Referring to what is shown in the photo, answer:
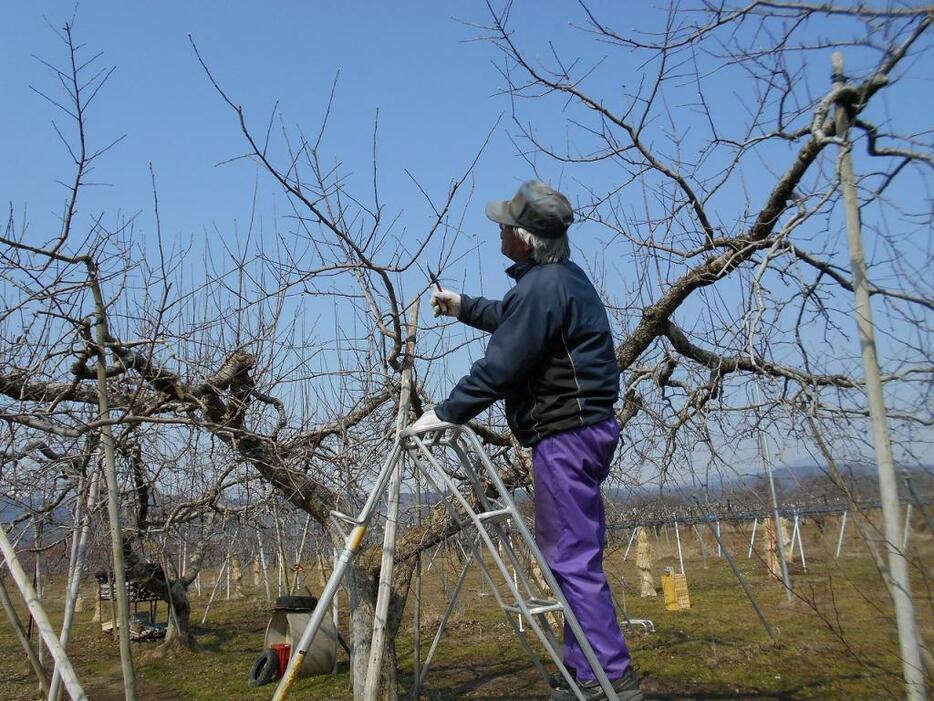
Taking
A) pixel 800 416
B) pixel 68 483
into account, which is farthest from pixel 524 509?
pixel 68 483

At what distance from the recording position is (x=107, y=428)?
3332mm

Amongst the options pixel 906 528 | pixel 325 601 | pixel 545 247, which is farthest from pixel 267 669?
pixel 906 528

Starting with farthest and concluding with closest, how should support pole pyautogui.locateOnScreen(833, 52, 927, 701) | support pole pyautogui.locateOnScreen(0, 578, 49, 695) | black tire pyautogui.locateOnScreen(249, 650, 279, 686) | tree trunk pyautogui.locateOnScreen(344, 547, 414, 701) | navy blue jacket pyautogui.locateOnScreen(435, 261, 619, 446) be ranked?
black tire pyautogui.locateOnScreen(249, 650, 279, 686) < tree trunk pyautogui.locateOnScreen(344, 547, 414, 701) < support pole pyautogui.locateOnScreen(0, 578, 49, 695) < navy blue jacket pyautogui.locateOnScreen(435, 261, 619, 446) < support pole pyautogui.locateOnScreen(833, 52, 927, 701)

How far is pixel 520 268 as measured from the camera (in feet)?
9.86

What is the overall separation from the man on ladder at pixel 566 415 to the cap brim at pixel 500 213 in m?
0.24

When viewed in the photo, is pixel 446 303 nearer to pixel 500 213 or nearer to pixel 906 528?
pixel 500 213

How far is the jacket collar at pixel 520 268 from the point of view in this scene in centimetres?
298

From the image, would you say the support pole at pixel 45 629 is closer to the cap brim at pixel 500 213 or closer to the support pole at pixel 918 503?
the cap brim at pixel 500 213

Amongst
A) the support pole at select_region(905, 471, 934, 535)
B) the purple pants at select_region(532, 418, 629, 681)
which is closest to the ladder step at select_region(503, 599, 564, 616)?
the purple pants at select_region(532, 418, 629, 681)

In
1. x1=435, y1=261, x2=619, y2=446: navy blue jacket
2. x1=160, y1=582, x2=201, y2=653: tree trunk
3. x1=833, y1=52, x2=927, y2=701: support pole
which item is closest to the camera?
x1=833, y1=52, x2=927, y2=701: support pole

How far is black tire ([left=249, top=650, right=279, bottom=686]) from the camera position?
8531mm

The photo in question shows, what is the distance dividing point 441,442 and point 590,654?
866 millimetres

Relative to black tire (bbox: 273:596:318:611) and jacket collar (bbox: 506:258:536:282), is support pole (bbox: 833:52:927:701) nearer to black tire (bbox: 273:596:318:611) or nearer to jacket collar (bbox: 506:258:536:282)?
jacket collar (bbox: 506:258:536:282)

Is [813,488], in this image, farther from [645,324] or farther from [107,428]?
[107,428]
